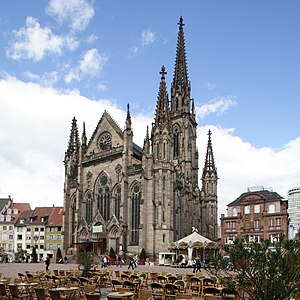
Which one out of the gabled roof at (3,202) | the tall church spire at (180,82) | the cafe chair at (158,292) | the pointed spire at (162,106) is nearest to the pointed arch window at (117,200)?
the pointed spire at (162,106)

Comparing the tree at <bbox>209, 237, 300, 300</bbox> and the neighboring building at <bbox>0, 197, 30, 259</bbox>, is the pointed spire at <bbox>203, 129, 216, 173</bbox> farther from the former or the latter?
the tree at <bbox>209, 237, 300, 300</bbox>

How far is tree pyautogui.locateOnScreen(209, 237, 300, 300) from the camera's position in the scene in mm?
10883

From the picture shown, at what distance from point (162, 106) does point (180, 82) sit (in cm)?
2009

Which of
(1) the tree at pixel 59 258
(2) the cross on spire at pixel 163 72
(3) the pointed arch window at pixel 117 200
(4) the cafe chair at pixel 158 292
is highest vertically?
(2) the cross on spire at pixel 163 72

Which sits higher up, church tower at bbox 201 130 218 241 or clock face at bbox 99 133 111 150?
clock face at bbox 99 133 111 150

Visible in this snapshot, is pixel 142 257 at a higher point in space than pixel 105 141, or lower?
lower

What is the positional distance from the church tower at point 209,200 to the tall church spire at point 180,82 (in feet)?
37.0

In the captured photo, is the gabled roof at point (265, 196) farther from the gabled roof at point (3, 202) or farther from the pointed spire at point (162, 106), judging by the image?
the gabled roof at point (3, 202)

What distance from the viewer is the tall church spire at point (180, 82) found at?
82125 millimetres

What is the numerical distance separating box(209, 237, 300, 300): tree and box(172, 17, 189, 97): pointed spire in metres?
72.4

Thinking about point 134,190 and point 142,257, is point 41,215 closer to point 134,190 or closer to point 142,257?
point 134,190

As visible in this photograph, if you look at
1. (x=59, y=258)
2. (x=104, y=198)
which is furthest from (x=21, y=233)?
(x=104, y=198)

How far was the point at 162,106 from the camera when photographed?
216ft

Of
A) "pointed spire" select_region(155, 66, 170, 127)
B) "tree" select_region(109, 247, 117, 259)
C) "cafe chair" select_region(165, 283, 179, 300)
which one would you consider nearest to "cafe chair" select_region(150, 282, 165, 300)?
"cafe chair" select_region(165, 283, 179, 300)
